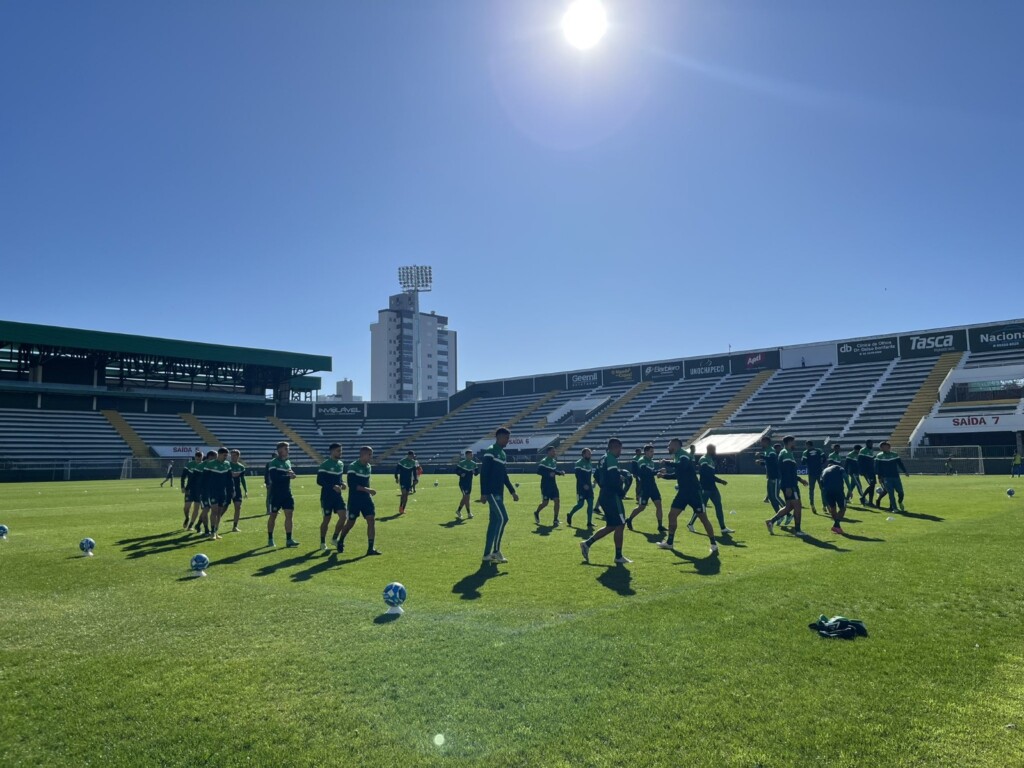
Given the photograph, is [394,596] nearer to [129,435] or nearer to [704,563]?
[704,563]

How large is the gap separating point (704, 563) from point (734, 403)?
4920 cm

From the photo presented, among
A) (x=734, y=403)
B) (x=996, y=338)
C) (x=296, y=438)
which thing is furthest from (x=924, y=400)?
(x=296, y=438)

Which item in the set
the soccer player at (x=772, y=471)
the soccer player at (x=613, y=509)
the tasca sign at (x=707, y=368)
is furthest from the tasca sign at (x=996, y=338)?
the soccer player at (x=613, y=509)

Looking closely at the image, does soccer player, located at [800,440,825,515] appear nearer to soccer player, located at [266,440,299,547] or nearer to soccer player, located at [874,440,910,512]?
soccer player, located at [874,440,910,512]

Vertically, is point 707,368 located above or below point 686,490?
above

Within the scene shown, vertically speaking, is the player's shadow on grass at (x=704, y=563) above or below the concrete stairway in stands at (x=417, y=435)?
below

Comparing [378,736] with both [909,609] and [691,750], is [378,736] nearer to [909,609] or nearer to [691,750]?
[691,750]

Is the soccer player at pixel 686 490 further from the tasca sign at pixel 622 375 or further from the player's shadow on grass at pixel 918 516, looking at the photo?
the tasca sign at pixel 622 375

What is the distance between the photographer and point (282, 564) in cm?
1086

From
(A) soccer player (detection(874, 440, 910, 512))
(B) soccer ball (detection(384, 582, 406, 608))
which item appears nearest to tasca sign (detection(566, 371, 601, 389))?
(A) soccer player (detection(874, 440, 910, 512))

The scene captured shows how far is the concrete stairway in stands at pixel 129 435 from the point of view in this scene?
54.3 metres

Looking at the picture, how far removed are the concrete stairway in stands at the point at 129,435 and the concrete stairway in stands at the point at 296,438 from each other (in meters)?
14.5

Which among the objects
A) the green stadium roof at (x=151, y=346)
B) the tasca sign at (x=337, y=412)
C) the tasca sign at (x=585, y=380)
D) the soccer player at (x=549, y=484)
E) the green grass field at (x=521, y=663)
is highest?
the green stadium roof at (x=151, y=346)

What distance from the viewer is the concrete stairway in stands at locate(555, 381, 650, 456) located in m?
60.0
